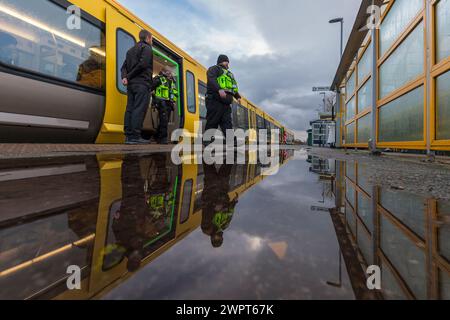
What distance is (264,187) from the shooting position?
1354 millimetres

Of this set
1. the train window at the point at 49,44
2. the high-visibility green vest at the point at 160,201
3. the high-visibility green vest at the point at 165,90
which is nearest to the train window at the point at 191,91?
the high-visibility green vest at the point at 165,90

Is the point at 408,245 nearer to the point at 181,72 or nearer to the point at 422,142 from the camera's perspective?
the point at 422,142

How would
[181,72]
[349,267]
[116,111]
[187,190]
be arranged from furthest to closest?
[181,72] → [116,111] → [187,190] → [349,267]

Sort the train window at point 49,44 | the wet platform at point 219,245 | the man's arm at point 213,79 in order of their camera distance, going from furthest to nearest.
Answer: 1. the man's arm at point 213,79
2. the train window at point 49,44
3. the wet platform at point 219,245

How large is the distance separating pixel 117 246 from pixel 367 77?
8.05m

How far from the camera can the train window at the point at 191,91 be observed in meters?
6.48

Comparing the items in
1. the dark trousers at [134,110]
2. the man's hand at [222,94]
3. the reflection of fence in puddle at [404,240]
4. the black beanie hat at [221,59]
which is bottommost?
the reflection of fence in puddle at [404,240]

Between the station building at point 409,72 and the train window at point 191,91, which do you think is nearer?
the station building at point 409,72

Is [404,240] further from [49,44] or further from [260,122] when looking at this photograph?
A: [260,122]

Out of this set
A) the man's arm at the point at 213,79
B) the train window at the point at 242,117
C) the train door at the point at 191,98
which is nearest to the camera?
the man's arm at the point at 213,79

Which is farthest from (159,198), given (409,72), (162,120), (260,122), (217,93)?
(260,122)

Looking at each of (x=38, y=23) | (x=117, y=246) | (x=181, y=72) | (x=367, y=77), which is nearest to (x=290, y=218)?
(x=117, y=246)

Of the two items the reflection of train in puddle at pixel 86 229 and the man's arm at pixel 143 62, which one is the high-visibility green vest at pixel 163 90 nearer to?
the man's arm at pixel 143 62
